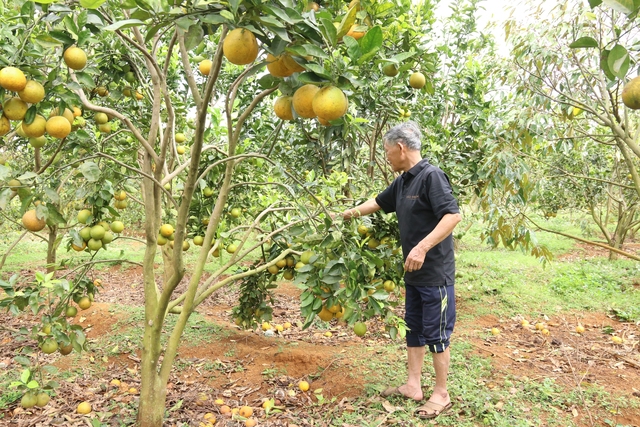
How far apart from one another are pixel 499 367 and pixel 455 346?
0.43 meters

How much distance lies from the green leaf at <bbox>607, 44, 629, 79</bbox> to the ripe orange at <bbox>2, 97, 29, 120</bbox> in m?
2.06

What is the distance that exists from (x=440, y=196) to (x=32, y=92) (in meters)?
2.11

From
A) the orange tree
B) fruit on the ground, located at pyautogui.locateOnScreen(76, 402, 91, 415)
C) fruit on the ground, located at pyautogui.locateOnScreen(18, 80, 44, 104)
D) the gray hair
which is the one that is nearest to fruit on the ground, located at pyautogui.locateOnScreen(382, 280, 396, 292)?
the orange tree

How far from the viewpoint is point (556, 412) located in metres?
2.88

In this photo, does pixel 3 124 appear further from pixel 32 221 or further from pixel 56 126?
pixel 32 221

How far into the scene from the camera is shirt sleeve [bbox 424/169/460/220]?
257 cm

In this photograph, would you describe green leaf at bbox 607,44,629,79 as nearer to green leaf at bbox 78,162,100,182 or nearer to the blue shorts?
the blue shorts

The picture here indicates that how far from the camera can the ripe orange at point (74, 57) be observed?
68.4 inches

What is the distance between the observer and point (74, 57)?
68.5 inches

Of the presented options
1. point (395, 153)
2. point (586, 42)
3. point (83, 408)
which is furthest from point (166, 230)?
point (586, 42)

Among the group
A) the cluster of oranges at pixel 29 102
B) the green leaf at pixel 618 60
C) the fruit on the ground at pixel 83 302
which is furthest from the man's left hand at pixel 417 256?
the fruit on the ground at pixel 83 302

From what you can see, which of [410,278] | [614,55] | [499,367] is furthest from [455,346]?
[614,55]

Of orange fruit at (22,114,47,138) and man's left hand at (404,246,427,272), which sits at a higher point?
orange fruit at (22,114,47,138)

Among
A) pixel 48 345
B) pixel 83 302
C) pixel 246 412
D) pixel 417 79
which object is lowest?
pixel 246 412
